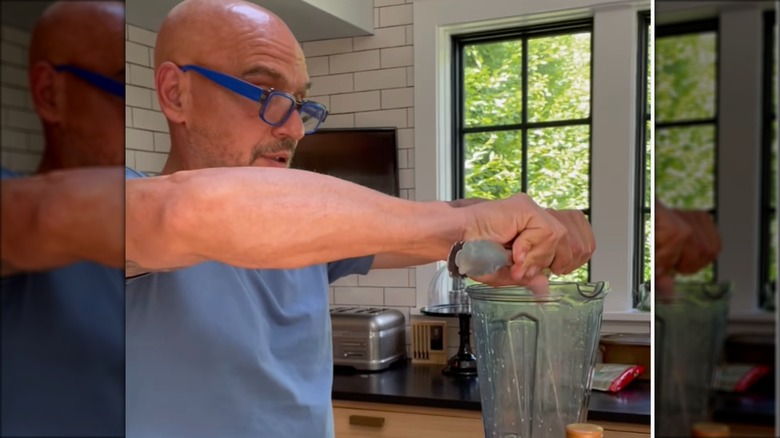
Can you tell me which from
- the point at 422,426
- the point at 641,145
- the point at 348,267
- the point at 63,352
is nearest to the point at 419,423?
the point at 422,426

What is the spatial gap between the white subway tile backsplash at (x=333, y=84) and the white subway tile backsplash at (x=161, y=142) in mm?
105

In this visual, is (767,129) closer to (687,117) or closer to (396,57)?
(687,117)

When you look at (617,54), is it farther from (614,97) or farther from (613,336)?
(613,336)

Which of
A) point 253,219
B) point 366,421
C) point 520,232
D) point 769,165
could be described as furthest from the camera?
point 366,421

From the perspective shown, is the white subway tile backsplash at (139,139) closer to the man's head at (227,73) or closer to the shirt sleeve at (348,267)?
the man's head at (227,73)

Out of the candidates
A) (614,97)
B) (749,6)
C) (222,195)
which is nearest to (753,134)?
(749,6)

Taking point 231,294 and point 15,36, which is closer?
point 15,36

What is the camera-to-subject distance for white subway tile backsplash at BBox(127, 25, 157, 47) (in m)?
0.41

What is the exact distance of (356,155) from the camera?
41 cm

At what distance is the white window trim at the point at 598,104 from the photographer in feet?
1.14

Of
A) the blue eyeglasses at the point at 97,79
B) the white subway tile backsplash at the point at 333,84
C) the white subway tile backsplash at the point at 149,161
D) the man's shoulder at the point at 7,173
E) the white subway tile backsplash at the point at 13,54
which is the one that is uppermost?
the white subway tile backsplash at the point at 333,84

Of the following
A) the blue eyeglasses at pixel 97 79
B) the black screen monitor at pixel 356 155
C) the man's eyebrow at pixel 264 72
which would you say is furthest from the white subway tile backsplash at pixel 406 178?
the blue eyeglasses at pixel 97 79

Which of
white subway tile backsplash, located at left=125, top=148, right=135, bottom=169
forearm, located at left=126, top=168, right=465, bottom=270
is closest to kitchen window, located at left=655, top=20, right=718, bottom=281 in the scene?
forearm, located at left=126, top=168, right=465, bottom=270

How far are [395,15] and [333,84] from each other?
58mm
